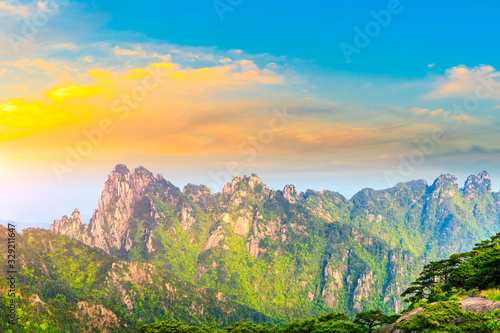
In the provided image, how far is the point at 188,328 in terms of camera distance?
7662cm

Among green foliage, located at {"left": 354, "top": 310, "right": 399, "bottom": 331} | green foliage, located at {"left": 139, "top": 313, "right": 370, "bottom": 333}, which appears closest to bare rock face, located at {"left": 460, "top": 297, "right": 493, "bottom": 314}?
green foliage, located at {"left": 354, "top": 310, "right": 399, "bottom": 331}

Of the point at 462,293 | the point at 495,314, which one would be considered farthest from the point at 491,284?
the point at 495,314

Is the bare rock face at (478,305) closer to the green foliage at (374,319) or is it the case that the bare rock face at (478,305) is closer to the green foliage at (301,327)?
the green foliage at (374,319)

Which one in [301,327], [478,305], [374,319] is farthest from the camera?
[301,327]

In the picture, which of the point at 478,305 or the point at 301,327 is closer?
the point at 478,305

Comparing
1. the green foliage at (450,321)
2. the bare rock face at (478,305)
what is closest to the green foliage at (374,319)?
the green foliage at (450,321)

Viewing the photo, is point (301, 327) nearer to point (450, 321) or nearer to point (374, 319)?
point (374, 319)

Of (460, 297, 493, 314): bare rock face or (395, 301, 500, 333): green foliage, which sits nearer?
(395, 301, 500, 333): green foliage

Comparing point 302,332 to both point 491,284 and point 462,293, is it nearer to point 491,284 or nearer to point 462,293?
point 462,293

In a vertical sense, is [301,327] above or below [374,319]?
below

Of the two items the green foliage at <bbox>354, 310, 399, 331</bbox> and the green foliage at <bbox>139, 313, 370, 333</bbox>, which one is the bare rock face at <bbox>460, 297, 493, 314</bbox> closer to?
the green foliage at <bbox>354, 310, 399, 331</bbox>

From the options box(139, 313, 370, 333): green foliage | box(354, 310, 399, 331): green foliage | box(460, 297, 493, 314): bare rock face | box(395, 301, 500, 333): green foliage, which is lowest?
box(139, 313, 370, 333): green foliage

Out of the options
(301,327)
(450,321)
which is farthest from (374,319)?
(450,321)

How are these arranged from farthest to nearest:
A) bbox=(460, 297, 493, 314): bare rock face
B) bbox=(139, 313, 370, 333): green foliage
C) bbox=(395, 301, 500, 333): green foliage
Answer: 1. bbox=(139, 313, 370, 333): green foliage
2. bbox=(460, 297, 493, 314): bare rock face
3. bbox=(395, 301, 500, 333): green foliage
